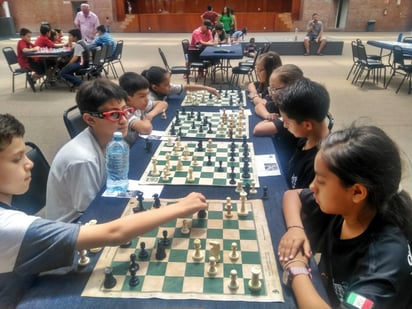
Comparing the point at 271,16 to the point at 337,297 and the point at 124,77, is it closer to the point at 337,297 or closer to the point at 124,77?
the point at 124,77

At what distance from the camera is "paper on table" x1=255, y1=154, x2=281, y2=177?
194 centimetres

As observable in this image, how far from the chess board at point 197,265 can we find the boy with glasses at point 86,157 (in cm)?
56

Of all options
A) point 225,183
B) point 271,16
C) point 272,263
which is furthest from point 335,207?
point 271,16

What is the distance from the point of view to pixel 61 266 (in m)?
1.13

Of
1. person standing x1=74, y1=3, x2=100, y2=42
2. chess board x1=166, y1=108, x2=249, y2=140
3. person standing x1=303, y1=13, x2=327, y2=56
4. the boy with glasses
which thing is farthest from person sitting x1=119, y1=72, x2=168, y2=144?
person standing x1=303, y1=13, x2=327, y2=56

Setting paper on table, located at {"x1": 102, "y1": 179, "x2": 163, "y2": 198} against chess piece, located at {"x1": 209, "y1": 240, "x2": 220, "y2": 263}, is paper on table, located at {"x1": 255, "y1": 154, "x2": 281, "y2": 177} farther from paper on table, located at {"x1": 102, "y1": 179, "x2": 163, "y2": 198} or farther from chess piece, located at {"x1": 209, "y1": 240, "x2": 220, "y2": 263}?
chess piece, located at {"x1": 209, "y1": 240, "x2": 220, "y2": 263}

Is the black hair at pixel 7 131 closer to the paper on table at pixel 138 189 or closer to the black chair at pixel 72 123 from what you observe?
the paper on table at pixel 138 189

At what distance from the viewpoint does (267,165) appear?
2.03m

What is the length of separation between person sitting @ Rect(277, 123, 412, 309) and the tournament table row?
7 centimetres

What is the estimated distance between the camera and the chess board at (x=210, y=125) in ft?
8.38

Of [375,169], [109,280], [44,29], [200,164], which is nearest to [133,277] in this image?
[109,280]

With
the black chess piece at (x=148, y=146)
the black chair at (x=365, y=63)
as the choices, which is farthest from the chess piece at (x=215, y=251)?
the black chair at (x=365, y=63)

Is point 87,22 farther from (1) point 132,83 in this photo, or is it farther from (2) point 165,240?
(2) point 165,240

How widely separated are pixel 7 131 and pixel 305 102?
146 cm
